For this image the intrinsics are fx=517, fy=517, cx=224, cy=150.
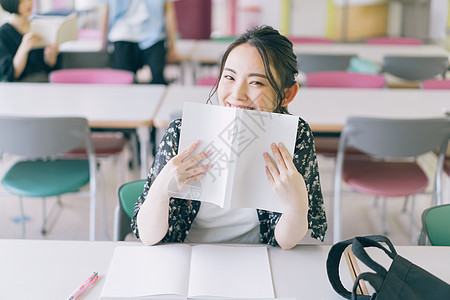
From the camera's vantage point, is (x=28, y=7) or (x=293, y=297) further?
(x=28, y=7)

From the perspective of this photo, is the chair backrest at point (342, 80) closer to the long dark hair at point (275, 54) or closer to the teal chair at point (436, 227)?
the teal chair at point (436, 227)

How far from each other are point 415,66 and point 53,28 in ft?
8.19

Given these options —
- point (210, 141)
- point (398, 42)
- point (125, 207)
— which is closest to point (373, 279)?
point (210, 141)

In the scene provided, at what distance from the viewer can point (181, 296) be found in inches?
40.3

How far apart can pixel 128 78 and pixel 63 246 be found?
205 centimetres

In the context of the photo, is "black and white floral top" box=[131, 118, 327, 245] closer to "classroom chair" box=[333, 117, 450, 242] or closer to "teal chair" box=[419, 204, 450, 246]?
"teal chair" box=[419, 204, 450, 246]

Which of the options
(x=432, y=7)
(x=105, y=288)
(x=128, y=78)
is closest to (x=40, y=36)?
(x=128, y=78)

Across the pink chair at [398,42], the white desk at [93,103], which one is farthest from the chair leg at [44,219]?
the pink chair at [398,42]

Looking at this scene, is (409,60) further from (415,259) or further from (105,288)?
(105,288)

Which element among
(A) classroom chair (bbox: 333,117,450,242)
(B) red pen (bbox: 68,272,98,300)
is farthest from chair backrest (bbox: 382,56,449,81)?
(B) red pen (bbox: 68,272,98,300)

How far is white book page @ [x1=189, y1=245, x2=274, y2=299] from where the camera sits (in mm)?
1041

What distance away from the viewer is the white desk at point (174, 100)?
235 cm

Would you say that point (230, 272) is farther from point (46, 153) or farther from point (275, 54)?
point (46, 153)

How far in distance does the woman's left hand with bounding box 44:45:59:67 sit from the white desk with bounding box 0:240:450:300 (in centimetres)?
242
